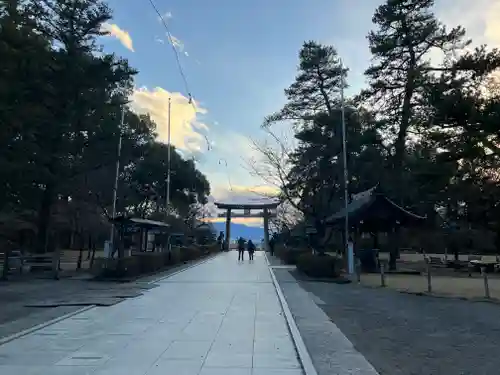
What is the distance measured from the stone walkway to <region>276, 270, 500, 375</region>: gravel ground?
1.27m

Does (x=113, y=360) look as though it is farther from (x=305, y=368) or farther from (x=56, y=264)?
(x=56, y=264)

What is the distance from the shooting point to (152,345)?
6.97 meters

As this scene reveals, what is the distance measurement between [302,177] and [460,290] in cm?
1799

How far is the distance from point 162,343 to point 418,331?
4483mm

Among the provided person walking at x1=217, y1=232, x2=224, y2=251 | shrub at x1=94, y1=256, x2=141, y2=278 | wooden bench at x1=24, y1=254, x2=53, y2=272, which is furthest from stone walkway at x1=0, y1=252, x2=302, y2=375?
person walking at x1=217, y1=232, x2=224, y2=251

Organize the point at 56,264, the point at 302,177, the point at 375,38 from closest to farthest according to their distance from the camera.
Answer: the point at 56,264 < the point at 375,38 < the point at 302,177

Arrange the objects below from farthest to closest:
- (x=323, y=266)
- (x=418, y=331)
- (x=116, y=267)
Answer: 1. (x=323, y=266)
2. (x=116, y=267)
3. (x=418, y=331)

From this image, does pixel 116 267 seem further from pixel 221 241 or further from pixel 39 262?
pixel 221 241

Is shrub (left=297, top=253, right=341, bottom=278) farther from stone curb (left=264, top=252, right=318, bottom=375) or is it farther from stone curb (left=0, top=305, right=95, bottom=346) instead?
stone curb (left=0, top=305, right=95, bottom=346)

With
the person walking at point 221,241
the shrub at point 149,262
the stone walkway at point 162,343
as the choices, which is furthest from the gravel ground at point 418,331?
the person walking at point 221,241

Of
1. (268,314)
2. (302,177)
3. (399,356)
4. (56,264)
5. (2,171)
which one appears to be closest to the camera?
(399,356)

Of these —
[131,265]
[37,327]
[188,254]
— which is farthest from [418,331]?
[188,254]

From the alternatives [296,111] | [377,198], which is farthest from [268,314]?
[296,111]

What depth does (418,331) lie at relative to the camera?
8.65m
